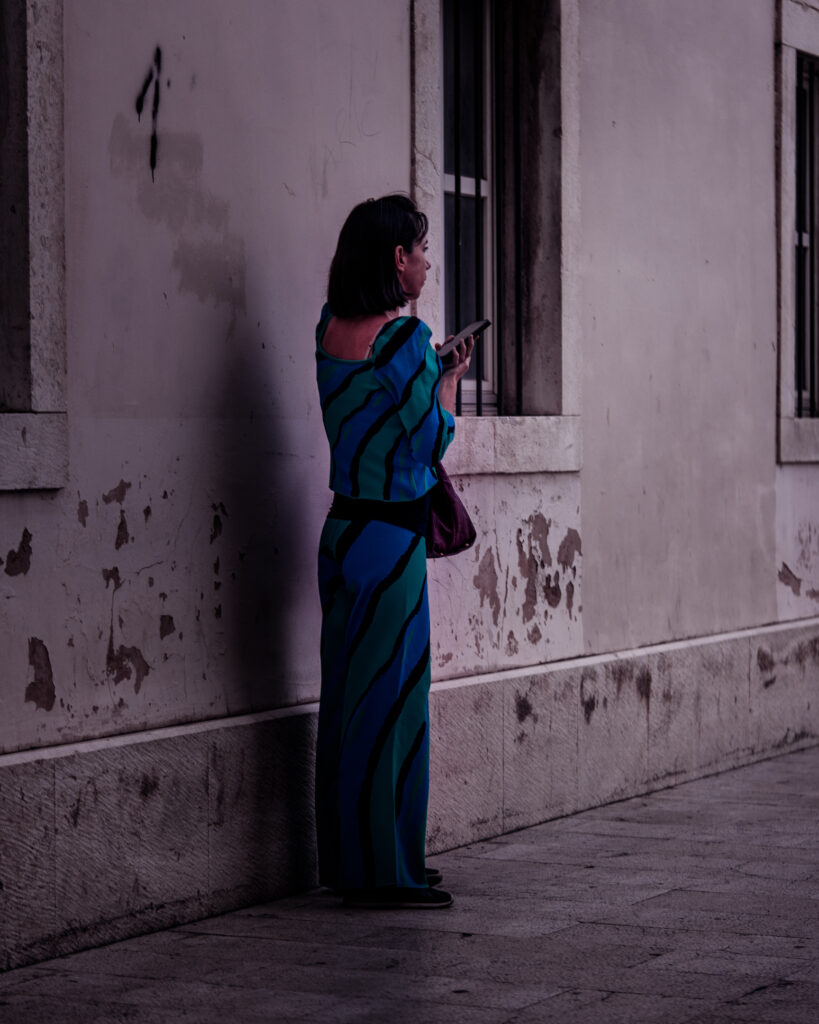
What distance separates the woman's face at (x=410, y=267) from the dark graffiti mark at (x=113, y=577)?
1.24 metres

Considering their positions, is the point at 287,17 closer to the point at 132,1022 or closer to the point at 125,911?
the point at 125,911

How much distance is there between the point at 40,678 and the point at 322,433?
1517mm

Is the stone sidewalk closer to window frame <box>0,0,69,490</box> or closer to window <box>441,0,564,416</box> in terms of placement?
window frame <box>0,0,69,490</box>

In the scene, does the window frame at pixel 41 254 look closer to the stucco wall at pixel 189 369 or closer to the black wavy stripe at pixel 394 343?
the stucco wall at pixel 189 369

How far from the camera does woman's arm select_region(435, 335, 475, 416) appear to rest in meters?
5.96

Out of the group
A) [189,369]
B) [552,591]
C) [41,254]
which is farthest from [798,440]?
[41,254]

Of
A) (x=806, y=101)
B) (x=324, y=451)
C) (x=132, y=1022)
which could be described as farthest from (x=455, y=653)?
(x=806, y=101)

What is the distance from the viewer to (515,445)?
7.37m

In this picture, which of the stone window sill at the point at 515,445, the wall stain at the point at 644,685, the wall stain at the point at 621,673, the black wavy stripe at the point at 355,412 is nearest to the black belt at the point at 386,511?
the black wavy stripe at the point at 355,412

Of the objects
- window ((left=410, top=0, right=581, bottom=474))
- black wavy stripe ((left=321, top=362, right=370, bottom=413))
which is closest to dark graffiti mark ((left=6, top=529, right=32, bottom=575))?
black wavy stripe ((left=321, top=362, right=370, bottom=413))

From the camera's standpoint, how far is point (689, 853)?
6734 mm

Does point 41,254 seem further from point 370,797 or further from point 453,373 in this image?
point 370,797

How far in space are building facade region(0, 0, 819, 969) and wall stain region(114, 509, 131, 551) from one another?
11 mm

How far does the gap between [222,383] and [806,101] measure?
5340 mm
